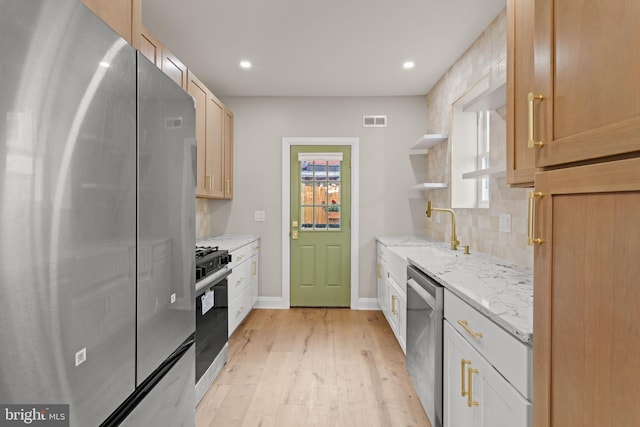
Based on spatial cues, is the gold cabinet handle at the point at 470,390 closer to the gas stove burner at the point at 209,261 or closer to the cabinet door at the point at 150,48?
the gas stove burner at the point at 209,261

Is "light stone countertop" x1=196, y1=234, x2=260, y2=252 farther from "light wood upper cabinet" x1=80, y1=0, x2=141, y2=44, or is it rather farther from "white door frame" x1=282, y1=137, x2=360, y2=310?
"light wood upper cabinet" x1=80, y1=0, x2=141, y2=44

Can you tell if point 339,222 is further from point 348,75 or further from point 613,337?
point 613,337

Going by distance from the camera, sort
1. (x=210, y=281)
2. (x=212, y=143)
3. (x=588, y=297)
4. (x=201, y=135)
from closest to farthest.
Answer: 1. (x=588, y=297)
2. (x=210, y=281)
3. (x=201, y=135)
4. (x=212, y=143)

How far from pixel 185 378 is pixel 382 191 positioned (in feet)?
10.7

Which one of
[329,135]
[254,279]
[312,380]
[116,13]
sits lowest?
[312,380]

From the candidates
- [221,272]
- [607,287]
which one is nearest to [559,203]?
[607,287]

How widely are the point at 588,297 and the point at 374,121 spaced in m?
Answer: 3.72

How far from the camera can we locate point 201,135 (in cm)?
311

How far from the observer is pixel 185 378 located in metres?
1.31

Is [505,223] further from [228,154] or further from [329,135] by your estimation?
[228,154]

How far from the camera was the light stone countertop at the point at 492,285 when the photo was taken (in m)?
1.11

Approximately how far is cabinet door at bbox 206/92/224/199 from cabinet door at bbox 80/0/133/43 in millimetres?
2091

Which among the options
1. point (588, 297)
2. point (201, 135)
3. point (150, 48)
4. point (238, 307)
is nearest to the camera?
point (588, 297)

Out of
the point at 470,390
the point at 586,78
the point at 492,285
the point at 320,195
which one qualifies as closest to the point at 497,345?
the point at 470,390
